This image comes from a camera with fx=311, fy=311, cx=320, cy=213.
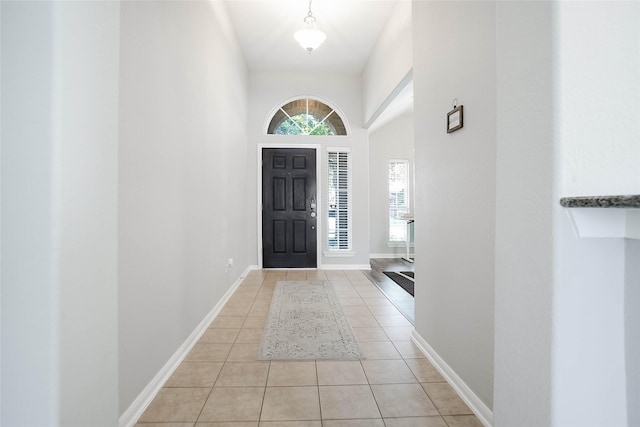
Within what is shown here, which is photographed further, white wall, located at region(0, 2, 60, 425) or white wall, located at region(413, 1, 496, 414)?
white wall, located at region(413, 1, 496, 414)

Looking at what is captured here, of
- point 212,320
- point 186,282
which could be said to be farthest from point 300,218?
point 186,282

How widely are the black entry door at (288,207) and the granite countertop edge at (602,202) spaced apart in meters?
4.44

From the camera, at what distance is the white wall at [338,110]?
16.5 ft

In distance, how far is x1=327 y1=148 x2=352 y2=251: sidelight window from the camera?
16.8 feet

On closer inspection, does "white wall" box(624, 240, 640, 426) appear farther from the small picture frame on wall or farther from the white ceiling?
the white ceiling

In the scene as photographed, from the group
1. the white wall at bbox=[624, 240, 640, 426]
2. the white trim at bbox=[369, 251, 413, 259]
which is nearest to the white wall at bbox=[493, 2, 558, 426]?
the white wall at bbox=[624, 240, 640, 426]

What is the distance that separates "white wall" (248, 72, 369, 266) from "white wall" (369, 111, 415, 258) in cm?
156

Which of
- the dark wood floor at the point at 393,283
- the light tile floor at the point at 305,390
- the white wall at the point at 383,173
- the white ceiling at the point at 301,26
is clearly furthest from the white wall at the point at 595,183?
the white wall at the point at 383,173

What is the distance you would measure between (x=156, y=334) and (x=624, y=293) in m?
1.94

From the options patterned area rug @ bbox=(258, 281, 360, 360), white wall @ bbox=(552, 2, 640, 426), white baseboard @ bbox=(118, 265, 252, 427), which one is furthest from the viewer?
patterned area rug @ bbox=(258, 281, 360, 360)

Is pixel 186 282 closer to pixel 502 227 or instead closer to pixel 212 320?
pixel 212 320

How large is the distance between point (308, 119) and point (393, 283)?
2.93 meters

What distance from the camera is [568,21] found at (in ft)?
2.33

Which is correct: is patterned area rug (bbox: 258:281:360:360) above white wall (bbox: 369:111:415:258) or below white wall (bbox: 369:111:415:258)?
below
